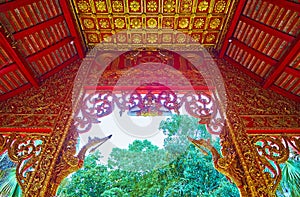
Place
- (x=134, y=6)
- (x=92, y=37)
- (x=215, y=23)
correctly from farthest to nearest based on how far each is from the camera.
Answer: (x=92, y=37), (x=215, y=23), (x=134, y=6)

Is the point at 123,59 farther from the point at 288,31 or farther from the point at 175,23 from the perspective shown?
the point at 288,31

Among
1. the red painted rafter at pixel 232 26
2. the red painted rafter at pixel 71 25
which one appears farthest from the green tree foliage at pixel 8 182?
the red painted rafter at pixel 232 26

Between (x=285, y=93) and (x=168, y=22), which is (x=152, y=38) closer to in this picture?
(x=168, y=22)

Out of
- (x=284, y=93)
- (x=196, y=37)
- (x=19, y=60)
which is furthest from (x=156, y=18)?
(x=284, y=93)

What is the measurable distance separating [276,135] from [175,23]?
8.37 feet

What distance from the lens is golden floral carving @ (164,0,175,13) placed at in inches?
163

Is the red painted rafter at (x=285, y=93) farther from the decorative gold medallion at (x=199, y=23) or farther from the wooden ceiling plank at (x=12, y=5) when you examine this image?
the wooden ceiling plank at (x=12, y=5)

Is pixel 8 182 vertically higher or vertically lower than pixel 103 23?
lower

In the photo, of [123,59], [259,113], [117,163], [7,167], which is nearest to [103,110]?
[123,59]

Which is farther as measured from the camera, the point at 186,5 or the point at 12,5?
the point at 186,5

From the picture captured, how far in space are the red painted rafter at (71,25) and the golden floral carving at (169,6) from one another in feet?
5.34

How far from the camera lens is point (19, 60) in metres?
3.75

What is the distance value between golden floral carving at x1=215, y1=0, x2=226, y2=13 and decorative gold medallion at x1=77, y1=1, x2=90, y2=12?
2232 mm

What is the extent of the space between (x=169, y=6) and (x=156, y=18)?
1.10ft
